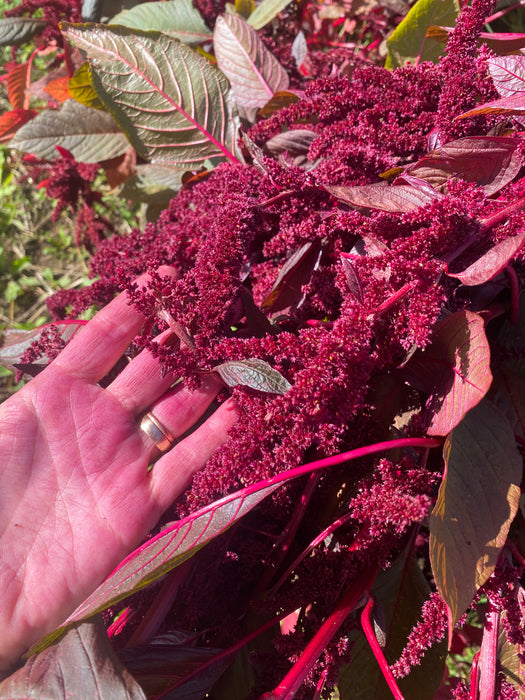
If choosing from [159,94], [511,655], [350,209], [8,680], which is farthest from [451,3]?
[8,680]

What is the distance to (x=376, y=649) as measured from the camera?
3.17 ft

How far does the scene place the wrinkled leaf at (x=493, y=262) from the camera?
82 centimetres

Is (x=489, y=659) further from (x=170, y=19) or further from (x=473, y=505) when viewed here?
(x=170, y=19)

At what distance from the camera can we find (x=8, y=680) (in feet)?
2.90

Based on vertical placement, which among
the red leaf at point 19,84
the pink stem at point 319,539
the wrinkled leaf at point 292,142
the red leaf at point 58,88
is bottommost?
the pink stem at point 319,539

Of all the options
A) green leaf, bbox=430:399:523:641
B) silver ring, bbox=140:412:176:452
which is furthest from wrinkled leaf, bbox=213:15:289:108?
green leaf, bbox=430:399:523:641

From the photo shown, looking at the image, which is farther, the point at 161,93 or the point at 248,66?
the point at 248,66

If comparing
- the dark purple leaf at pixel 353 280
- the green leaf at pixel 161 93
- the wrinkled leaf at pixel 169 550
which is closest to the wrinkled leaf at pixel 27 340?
the green leaf at pixel 161 93

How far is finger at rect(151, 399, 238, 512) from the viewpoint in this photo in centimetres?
118

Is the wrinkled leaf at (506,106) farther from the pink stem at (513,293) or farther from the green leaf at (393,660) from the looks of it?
the green leaf at (393,660)

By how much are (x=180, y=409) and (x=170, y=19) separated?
153 cm

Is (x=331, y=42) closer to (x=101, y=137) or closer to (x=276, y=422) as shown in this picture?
(x=101, y=137)

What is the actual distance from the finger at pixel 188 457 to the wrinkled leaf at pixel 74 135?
1265mm

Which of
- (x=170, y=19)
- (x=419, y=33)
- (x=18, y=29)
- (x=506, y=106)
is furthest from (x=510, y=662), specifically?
(x=18, y=29)
